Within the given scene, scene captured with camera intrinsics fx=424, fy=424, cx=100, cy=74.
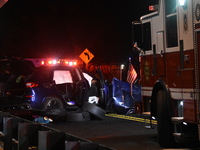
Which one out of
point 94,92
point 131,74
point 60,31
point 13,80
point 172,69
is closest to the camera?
point 172,69

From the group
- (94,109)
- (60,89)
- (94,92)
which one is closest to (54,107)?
(60,89)

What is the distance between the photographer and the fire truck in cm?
659

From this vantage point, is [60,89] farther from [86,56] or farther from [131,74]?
[86,56]

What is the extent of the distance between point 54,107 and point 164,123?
5.54 metres

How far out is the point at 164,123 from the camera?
7512 mm

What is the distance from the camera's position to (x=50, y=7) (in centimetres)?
3259

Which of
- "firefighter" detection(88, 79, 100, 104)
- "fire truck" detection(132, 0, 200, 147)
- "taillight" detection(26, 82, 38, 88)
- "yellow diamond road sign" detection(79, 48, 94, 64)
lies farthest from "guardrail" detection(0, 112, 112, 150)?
"yellow diamond road sign" detection(79, 48, 94, 64)

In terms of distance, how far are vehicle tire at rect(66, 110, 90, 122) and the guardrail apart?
5.37m

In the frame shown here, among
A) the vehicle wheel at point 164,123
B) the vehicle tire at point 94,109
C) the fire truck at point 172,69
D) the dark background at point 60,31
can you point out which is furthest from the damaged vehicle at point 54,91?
the dark background at point 60,31

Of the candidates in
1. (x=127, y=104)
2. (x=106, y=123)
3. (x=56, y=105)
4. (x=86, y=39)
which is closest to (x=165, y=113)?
(x=106, y=123)

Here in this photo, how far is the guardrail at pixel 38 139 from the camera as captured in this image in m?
3.73

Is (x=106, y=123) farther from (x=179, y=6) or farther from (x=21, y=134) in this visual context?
(x=21, y=134)

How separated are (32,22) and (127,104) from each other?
2064cm

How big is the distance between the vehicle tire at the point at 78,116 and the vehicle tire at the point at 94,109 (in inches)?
5.7
